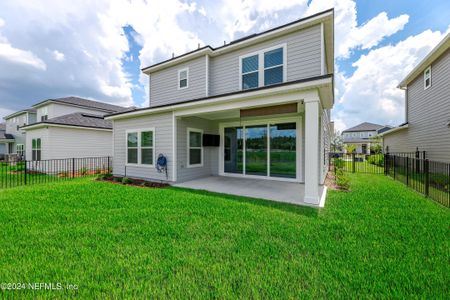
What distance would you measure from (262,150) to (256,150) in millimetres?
306

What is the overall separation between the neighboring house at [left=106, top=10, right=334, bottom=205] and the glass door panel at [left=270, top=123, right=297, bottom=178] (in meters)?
0.04

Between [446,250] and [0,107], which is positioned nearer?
[446,250]

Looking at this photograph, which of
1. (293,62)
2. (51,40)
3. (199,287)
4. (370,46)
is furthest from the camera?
(370,46)

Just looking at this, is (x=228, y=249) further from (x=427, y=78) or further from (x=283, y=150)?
(x=427, y=78)

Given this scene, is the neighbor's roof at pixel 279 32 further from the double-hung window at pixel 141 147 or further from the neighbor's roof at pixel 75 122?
the neighbor's roof at pixel 75 122

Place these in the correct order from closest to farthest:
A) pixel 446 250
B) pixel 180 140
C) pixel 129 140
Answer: pixel 446 250 → pixel 180 140 → pixel 129 140

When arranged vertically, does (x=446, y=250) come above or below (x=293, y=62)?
below

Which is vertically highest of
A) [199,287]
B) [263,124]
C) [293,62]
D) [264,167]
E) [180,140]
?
[293,62]

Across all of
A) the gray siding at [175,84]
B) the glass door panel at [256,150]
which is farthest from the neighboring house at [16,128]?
the glass door panel at [256,150]

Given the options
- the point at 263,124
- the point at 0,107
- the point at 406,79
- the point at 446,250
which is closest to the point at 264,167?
the point at 263,124

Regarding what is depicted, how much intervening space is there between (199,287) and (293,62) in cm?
795

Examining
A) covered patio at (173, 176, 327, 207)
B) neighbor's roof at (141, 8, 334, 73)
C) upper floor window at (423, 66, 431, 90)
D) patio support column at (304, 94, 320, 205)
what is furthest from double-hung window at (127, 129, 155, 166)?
upper floor window at (423, 66, 431, 90)

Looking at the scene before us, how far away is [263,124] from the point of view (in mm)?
8719

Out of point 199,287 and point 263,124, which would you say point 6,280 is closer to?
point 199,287
